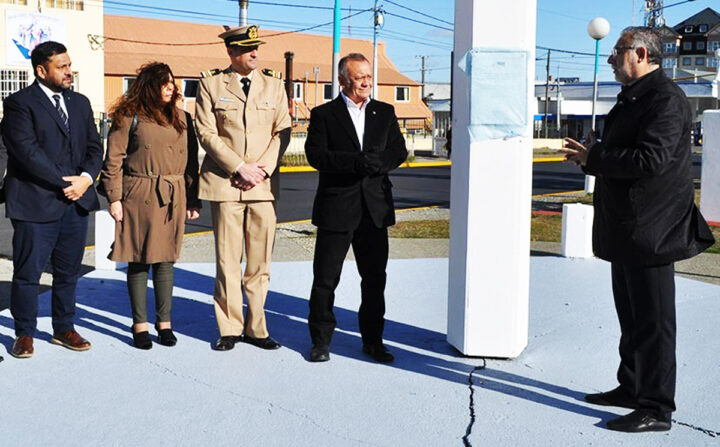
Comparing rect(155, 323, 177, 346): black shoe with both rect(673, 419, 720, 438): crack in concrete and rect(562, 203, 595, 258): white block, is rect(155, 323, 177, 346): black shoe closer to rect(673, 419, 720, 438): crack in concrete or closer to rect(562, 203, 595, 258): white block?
rect(673, 419, 720, 438): crack in concrete

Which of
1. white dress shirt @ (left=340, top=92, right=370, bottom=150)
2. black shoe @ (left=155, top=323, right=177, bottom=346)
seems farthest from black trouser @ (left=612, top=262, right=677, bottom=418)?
black shoe @ (left=155, top=323, right=177, bottom=346)

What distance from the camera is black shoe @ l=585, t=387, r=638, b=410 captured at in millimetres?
4273

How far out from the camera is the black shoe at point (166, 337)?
5.38 meters

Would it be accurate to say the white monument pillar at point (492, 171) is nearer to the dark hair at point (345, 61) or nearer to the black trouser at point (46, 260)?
the dark hair at point (345, 61)

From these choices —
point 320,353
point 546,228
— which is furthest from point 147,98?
point 546,228

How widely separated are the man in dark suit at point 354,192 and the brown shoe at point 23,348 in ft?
5.50

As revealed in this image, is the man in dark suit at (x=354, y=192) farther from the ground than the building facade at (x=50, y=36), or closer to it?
closer to it

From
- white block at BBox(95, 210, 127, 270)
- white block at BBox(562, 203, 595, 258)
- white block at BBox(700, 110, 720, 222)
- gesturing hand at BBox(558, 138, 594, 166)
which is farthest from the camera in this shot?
white block at BBox(700, 110, 720, 222)

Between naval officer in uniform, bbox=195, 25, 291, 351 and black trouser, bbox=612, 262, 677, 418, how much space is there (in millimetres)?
2278

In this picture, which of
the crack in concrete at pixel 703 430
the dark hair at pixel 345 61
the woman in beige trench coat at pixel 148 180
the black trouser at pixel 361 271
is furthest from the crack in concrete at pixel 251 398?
the dark hair at pixel 345 61

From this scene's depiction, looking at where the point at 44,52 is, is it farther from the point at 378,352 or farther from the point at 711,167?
the point at 711,167

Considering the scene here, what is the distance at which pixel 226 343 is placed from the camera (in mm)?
5324

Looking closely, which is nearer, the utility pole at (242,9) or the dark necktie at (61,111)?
the dark necktie at (61,111)

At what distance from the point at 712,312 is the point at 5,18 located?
29.5 metres
